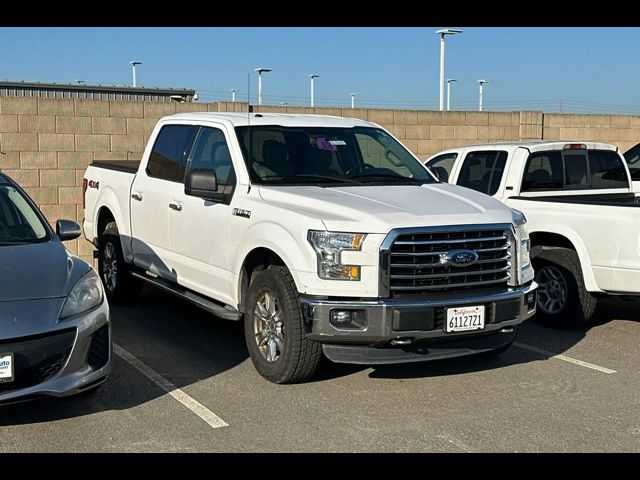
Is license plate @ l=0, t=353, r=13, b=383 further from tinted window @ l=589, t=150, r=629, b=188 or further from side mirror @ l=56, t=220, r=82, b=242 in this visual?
tinted window @ l=589, t=150, r=629, b=188

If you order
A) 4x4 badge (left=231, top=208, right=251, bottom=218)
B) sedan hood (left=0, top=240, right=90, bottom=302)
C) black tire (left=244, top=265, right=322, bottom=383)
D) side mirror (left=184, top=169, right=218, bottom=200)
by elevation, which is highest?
side mirror (left=184, top=169, right=218, bottom=200)

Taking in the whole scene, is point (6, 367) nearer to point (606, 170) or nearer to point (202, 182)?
point (202, 182)

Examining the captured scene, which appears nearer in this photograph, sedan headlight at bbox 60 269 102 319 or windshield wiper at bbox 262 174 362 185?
sedan headlight at bbox 60 269 102 319

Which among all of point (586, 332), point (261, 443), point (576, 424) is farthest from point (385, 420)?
point (586, 332)

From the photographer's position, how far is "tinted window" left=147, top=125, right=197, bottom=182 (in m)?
7.38

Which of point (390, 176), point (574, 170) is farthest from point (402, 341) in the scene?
point (574, 170)

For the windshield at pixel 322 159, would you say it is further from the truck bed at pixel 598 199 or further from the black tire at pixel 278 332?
the truck bed at pixel 598 199

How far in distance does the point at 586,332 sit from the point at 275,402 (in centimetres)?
370

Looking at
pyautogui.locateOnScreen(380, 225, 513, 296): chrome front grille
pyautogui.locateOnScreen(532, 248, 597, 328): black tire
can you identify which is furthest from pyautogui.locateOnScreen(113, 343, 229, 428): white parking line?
pyautogui.locateOnScreen(532, 248, 597, 328): black tire

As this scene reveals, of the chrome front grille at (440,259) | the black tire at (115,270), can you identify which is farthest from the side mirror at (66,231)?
the chrome front grille at (440,259)

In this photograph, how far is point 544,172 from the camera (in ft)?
28.0

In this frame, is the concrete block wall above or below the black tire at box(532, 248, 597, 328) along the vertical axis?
above

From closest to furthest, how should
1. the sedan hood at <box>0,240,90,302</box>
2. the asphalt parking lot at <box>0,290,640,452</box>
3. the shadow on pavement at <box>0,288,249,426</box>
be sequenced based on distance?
1. the asphalt parking lot at <box>0,290,640,452</box>
2. the sedan hood at <box>0,240,90,302</box>
3. the shadow on pavement at <box>0,288,249,426</box>

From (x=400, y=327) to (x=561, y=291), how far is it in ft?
10.2
